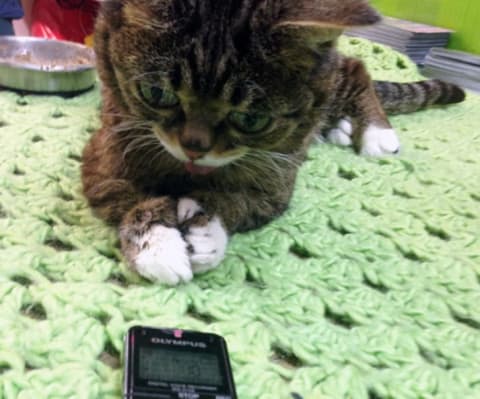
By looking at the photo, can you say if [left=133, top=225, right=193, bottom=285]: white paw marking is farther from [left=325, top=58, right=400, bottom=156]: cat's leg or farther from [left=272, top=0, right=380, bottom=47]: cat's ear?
[left=325, top=58, right=400, bottom=156]: cat's leg

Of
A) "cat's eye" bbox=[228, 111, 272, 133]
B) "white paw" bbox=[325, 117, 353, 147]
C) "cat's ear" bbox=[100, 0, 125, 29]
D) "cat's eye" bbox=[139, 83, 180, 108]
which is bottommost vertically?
"white paw" bbox=[325, 117, 353, 147]

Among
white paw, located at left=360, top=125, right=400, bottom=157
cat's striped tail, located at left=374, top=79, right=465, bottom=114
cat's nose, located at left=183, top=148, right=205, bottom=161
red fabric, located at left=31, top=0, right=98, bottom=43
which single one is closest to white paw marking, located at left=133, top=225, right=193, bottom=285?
cat's nose, located at left=183, top=148, right=205, bottom=161

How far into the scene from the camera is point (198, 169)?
33.3 inches

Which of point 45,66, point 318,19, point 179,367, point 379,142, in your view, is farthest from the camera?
point 45,66

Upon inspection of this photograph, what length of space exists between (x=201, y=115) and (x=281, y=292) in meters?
0.27

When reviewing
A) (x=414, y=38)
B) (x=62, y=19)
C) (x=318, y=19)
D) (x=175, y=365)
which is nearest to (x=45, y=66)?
(x=62, y=19)

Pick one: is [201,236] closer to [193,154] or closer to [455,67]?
[193,154]

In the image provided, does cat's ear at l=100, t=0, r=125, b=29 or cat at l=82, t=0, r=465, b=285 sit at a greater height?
cat's ear at l=100, t=0, r=125, b=29

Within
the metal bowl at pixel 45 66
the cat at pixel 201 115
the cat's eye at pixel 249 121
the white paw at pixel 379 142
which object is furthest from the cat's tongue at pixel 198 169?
the metal bowl at pixel 45 66

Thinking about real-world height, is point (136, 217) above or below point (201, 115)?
below

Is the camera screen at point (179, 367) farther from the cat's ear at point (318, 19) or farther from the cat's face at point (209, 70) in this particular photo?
the cat's ear at point (318, 19)

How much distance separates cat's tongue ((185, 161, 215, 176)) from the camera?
2.74 feet

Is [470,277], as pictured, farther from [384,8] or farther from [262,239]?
[384,8]

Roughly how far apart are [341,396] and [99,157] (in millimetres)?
576
